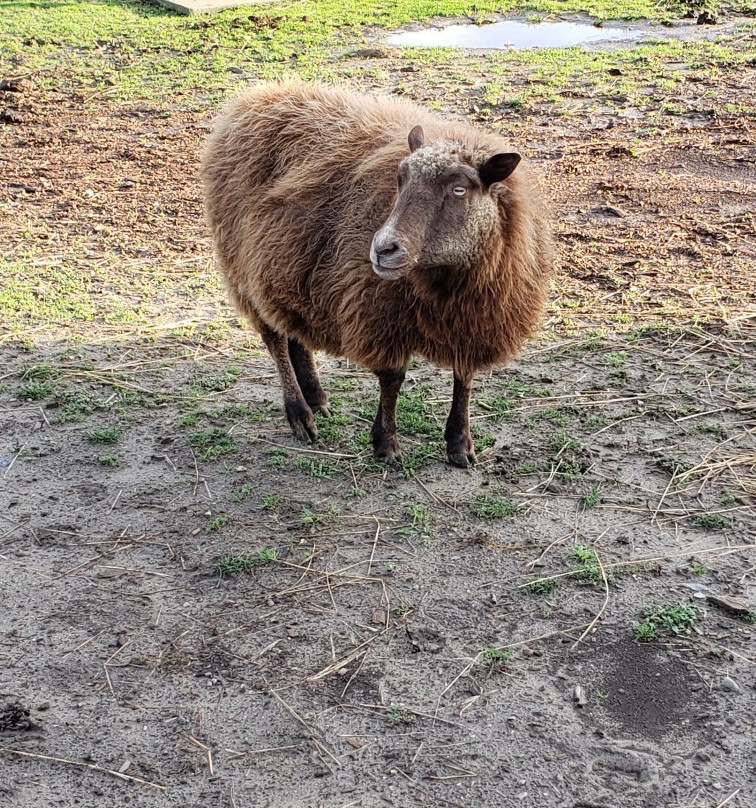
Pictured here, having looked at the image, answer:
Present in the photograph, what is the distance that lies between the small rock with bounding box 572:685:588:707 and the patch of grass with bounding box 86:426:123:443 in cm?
309

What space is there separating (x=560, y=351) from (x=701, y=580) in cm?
238

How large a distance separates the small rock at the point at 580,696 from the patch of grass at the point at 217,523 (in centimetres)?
196

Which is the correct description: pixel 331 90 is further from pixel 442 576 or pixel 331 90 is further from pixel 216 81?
pixel 216 81

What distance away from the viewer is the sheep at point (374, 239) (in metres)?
4.25

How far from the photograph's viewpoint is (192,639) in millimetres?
3947

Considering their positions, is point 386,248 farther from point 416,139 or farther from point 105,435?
point 105,435

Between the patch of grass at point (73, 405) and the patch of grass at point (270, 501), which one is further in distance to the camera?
the patch of grass at point (73, 405)

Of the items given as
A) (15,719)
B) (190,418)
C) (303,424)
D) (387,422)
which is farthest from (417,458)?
(15,719)

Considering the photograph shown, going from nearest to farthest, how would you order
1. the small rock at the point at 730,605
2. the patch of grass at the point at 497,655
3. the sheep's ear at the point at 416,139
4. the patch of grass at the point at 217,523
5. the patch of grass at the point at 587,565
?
the patch of grass at the point at 497,655, the small rock at the point at 730,605, the patch of grass at the point at 587,565, the sheep's ear at the point at 416,139, the patch of grass at the point at 217,523

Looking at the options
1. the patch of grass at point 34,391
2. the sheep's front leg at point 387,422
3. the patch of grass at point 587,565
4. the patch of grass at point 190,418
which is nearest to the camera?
the patch of grass at point 587,565

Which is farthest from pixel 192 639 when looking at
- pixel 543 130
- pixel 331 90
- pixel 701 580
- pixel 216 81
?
pixel 216 81

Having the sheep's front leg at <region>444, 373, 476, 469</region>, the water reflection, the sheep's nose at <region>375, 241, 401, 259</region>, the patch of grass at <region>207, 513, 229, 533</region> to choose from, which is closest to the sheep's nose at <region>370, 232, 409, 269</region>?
the sheep's nose at <region>375, 241, 401, 259</region>

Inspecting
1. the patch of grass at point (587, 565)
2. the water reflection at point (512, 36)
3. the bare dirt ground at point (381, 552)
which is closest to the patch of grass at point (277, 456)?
the bare dirt ground at point (381, 552)

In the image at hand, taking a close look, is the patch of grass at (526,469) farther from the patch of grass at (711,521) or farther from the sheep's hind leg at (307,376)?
the sheep's hind leg at (307,376)
